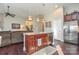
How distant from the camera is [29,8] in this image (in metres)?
2.10

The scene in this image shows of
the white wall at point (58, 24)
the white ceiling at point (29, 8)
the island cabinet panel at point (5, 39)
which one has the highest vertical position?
the white ceiling at point (29, 8)

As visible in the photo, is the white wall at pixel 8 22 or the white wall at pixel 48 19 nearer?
the white wall at pixel 8 22

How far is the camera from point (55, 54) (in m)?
2.15

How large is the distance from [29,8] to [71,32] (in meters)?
0.92

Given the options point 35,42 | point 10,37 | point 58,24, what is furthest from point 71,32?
point 10,37

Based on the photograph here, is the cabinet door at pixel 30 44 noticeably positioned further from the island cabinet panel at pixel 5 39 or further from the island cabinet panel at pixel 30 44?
the island cabinet panel at pixel 5 39

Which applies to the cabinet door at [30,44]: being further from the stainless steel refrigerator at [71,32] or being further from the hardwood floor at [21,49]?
the stainless steel refrigerator at [71,32]

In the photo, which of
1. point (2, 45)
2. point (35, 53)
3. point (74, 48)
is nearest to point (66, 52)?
point (74, 48)

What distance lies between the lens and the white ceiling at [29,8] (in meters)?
2.09

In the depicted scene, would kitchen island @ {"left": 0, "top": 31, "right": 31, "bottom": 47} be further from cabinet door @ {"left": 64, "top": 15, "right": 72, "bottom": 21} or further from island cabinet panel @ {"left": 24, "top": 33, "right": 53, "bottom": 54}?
cabinet door @ {"left": 64, "top": 15, "right": 72, "bottom": 21}

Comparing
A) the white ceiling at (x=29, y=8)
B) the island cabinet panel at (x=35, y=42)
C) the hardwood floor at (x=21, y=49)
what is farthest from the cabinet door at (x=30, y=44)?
the white ceiling at (x=29, y=8)

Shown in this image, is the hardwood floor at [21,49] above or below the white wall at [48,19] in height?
below

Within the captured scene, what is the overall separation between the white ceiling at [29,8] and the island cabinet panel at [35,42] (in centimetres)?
41
